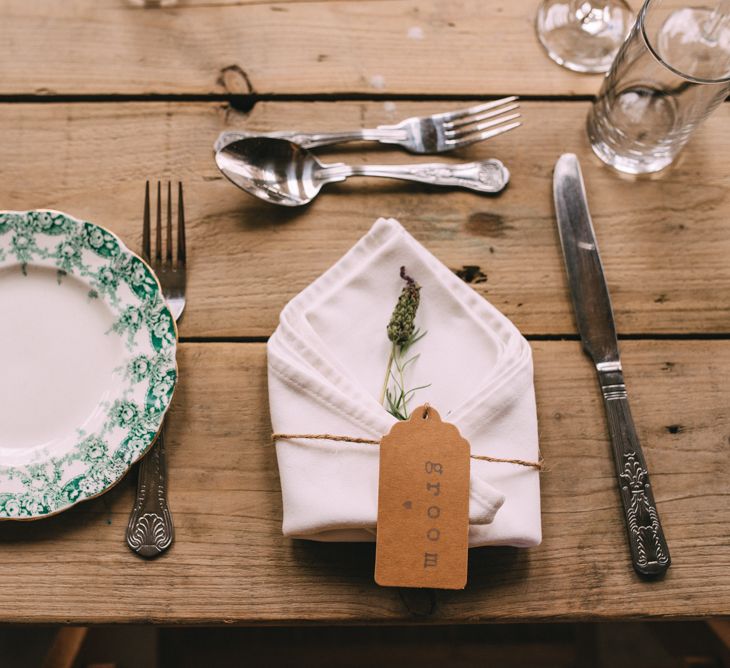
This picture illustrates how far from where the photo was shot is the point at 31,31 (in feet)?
2.80

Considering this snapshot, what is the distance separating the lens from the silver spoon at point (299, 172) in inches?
30.5

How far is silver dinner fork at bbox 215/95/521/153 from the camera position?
0.81m

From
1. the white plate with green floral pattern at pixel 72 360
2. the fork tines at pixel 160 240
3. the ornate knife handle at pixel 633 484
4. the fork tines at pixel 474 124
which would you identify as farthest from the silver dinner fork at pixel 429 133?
the ornate knife handle at pixel 633 484

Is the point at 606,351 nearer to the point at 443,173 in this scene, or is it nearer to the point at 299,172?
the point at 443,173

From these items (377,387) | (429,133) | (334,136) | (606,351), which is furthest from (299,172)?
(606,351)

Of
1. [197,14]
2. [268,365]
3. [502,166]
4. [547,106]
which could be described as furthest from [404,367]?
[197,14]

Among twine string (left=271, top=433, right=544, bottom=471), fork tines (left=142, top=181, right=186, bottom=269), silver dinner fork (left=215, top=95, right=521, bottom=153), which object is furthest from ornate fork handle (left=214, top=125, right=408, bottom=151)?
twine string (left=271, top=433, right=544, bottom=471)

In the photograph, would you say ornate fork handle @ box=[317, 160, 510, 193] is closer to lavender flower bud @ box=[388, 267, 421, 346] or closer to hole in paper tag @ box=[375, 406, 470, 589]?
lavender flower bud @ box=[388, 267, 421, 346]

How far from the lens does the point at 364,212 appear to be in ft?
2.61

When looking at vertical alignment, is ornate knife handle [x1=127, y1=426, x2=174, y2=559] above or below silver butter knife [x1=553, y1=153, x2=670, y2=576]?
below

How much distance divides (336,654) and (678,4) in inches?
38.6

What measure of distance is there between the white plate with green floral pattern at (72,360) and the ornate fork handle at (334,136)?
193mm

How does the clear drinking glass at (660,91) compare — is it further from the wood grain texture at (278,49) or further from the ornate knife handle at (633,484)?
the ornate knife handle at (633,484)

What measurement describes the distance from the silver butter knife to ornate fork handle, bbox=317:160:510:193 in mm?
69
